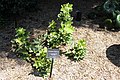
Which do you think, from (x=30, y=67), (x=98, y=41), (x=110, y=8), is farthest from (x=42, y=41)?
(x=110, y=8)

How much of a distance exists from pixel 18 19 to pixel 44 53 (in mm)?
1512

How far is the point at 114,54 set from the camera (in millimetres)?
5180

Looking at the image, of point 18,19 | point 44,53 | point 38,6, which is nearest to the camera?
point 44,53

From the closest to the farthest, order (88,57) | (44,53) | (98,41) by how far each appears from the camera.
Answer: (44,53)
(88,57)
(98,41)

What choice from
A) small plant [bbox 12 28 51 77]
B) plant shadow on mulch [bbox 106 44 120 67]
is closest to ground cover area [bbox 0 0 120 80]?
plant shadow on mulch [bbox 106 44 120 67]

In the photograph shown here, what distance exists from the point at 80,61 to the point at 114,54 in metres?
0.65

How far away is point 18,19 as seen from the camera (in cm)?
593

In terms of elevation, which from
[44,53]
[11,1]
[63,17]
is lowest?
[44,53]

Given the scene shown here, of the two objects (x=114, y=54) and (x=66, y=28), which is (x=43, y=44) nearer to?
(x=66, y=28)

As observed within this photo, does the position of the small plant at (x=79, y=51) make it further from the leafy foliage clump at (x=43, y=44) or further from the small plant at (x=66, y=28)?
the small plant at (x=66, y=28)

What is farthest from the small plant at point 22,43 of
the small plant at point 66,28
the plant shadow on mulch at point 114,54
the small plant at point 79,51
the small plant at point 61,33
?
the plant shadow on mulch at point 114,54

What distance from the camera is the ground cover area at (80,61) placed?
185 inches

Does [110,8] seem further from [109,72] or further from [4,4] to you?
[4,4]

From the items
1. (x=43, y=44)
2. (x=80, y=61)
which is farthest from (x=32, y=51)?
(x=80, y=61)
